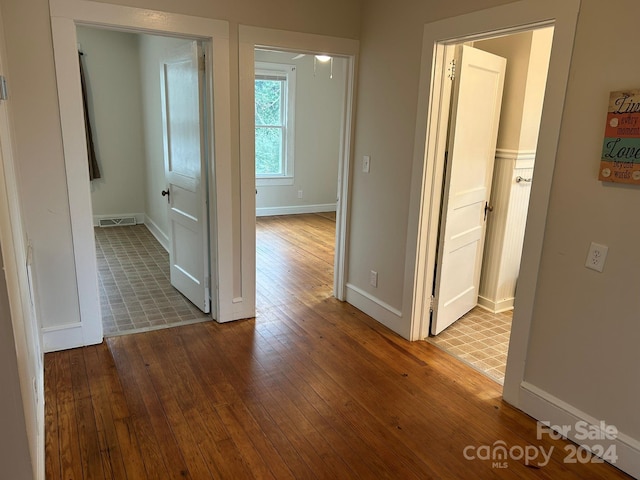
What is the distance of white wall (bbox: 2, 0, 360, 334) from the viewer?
7.91ft

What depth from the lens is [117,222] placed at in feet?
21.1

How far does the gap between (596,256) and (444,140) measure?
1211 millimetres

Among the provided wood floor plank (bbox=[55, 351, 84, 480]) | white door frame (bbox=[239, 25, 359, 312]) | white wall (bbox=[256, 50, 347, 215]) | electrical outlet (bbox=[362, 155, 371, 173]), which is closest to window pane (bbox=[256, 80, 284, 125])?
white wall (bbox=[256, 50, 347, 215])

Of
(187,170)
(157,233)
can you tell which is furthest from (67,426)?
(157,233)

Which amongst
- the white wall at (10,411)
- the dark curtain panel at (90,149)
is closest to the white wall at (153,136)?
the dark curtain panel at (90,149)

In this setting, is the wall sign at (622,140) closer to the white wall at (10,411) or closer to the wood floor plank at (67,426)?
the white wall at (10,411)

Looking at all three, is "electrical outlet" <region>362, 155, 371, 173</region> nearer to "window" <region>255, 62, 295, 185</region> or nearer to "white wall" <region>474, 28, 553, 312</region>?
"white wall" <region>474, 28, 553, 312</region>

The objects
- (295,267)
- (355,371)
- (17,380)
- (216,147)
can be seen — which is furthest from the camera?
(295,267)

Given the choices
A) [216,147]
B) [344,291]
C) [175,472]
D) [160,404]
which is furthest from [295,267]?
[175,472]

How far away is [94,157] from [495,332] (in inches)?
215

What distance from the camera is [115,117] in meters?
6.12

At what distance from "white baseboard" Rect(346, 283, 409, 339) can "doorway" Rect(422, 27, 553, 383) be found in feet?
0.79

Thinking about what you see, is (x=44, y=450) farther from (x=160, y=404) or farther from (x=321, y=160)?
(x=321, y=160)

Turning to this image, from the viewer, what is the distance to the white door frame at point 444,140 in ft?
6.77
